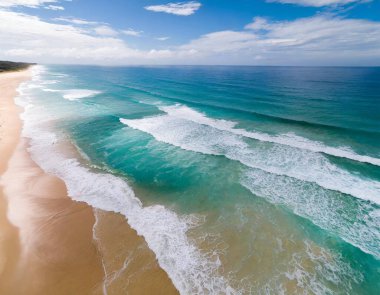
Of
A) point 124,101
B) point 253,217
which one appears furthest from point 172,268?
point 124,101

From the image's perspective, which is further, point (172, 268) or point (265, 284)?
point (172, 268)

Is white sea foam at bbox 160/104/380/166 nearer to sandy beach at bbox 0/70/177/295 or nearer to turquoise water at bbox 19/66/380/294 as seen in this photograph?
turquoise water at bbox 19/66/380/294

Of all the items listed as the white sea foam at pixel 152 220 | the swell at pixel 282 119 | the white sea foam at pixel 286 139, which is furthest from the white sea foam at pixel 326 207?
the swell at pixel 282 119

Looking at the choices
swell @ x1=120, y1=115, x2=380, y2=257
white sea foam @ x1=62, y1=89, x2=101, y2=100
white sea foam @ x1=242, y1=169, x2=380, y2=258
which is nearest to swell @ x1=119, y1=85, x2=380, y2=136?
swell @ x1=120, y1=115, x2=380, y2=257

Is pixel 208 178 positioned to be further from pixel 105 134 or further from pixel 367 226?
pixel 105 134

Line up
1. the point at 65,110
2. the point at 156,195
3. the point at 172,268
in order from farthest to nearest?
1. the point at 65,110
2. the point at 156,195
3. the point at 172,268

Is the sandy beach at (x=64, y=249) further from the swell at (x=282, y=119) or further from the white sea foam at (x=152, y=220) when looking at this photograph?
the swell at (x=282, y=119)
